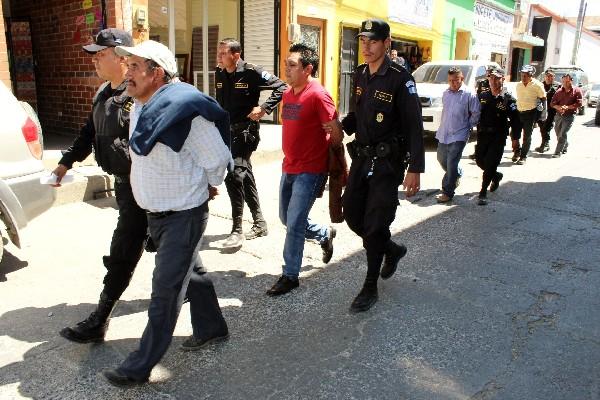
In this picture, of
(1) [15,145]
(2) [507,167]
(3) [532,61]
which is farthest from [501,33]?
(1) [15,145]

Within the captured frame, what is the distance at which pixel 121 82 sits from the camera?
11.1ft

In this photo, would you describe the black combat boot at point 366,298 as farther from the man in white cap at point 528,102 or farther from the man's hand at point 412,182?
the man in white cap at point 528,102

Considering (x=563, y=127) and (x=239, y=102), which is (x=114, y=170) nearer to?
(x=239, y=102)

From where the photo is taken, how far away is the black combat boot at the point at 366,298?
386cm

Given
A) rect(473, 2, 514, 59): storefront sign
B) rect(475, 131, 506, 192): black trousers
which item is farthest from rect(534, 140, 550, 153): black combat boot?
rect(473, 2, 514, 59): storefront sign

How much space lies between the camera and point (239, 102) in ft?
17.0

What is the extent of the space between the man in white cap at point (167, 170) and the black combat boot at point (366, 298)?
1426mm

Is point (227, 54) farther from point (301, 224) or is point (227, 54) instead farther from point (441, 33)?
point (441, 33)

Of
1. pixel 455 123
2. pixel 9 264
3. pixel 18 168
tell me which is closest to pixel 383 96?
pixel 18 168

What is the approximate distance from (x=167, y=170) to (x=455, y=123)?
531 cm

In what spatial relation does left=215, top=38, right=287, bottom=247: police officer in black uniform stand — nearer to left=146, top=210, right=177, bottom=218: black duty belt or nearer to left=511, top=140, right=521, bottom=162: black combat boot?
left=146, top=210, right=177, bottom=218: black duty belt

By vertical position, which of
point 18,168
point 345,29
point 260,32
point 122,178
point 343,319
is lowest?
point 343,319

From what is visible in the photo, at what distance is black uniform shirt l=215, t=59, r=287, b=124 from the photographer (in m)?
5.14

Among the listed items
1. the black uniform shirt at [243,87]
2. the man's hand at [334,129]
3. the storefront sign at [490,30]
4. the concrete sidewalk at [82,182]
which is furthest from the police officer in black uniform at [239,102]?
the storefront sign at [490,30]
